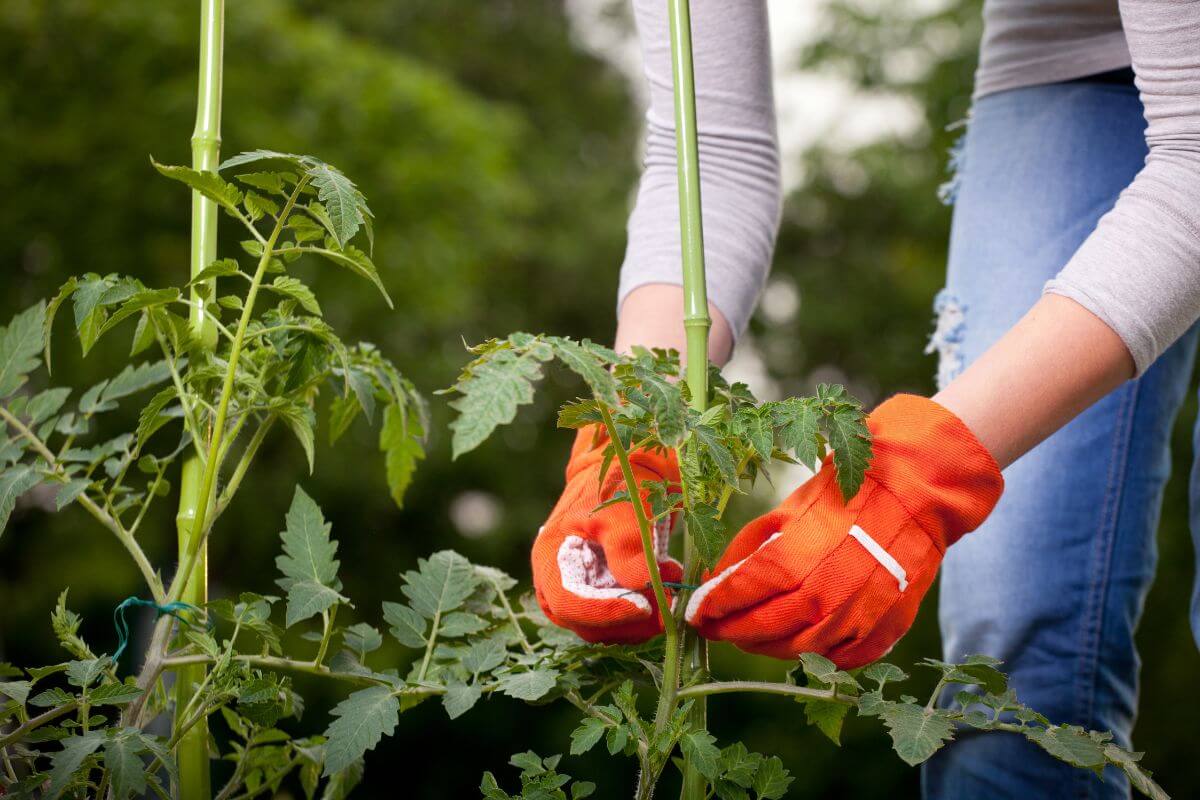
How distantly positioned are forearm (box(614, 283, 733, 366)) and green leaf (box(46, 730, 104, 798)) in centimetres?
60

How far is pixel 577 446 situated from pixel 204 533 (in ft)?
1.13

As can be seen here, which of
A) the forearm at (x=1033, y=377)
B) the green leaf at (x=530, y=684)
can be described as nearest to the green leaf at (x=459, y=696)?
the green leaf at (x=530, y=684)

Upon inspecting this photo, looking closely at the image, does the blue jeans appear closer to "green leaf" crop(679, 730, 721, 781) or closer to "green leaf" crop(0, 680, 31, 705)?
"green leaf" crop(679, 730, 721, 781)

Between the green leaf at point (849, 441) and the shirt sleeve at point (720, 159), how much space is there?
44 centimetres

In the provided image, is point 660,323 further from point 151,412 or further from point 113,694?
point 113,694

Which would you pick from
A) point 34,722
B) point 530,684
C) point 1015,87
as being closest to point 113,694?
point 34,722

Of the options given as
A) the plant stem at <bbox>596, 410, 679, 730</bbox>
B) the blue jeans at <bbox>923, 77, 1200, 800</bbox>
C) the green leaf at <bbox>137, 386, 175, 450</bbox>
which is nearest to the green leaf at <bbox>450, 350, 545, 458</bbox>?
the plant stem at <bbox>596, 410, 679, 730</bbox>

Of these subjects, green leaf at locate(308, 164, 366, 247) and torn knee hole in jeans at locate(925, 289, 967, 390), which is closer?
green leaf at locate(308, 164, 366, 247)

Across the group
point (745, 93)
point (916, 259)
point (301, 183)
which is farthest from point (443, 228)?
point (301, 183)

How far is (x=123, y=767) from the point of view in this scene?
2.53 feet

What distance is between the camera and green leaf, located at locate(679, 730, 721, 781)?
81cm

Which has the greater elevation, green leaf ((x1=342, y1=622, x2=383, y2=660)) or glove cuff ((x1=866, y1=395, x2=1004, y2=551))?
glove cuff ((x1=866, y1=395, x2=1004, y2=551))

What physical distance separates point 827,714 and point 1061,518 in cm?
62

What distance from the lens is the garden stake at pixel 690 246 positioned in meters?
0.91
